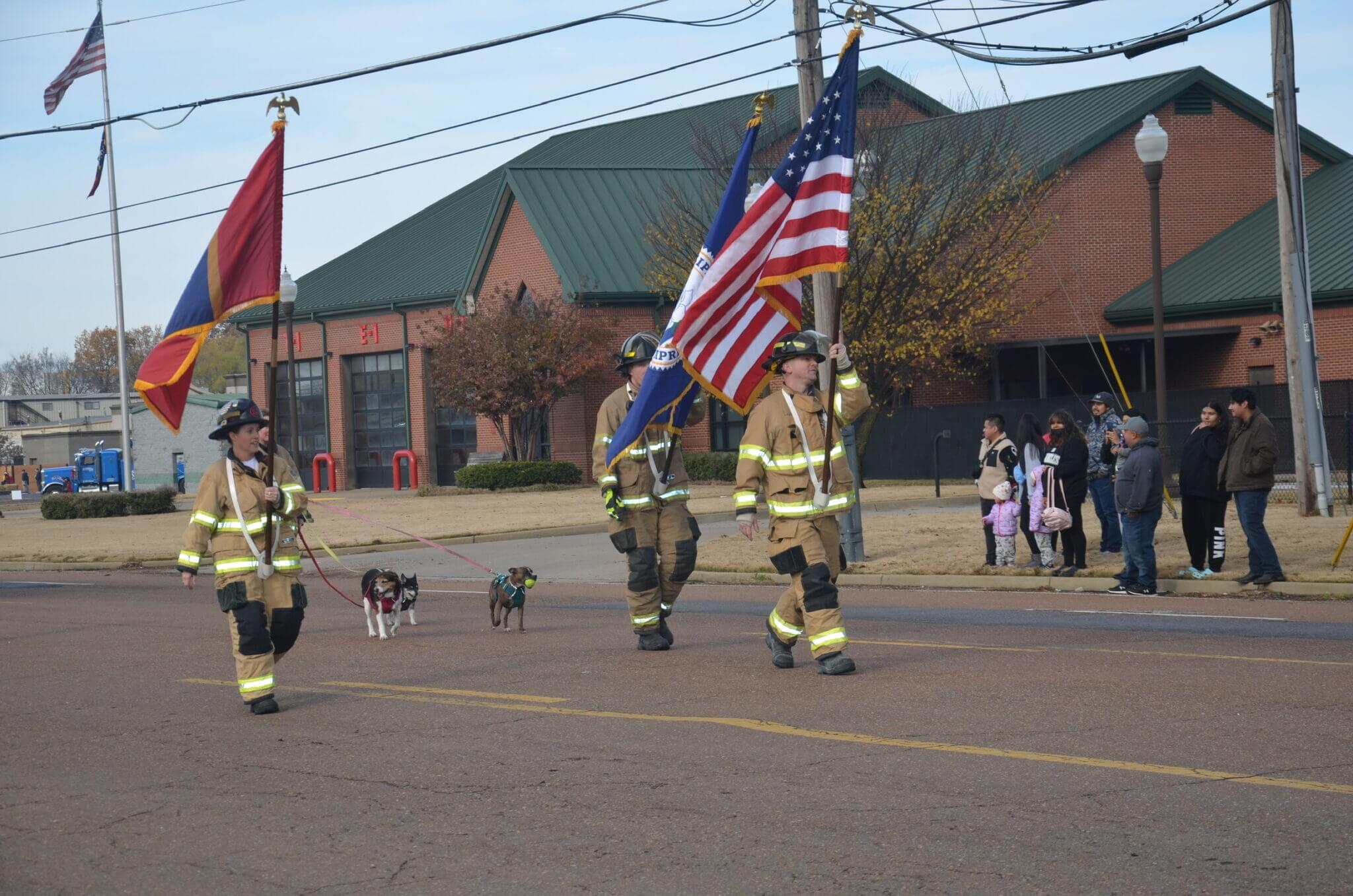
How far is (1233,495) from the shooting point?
14500 millimetres

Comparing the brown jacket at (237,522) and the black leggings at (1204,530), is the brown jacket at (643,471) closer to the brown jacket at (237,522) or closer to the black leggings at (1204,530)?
the brown jacket at (237,522)

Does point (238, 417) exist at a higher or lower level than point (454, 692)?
higher

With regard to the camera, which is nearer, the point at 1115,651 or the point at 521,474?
the point at 1115,651

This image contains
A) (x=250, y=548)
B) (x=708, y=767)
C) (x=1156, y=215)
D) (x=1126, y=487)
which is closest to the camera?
(x=708, y=767)

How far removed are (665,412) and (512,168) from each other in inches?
1269

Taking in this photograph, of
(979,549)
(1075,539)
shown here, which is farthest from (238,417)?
(979,549)

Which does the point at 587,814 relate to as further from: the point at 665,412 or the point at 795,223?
the point at 795,223

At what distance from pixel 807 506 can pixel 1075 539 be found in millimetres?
7628

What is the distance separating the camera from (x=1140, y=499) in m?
14.2

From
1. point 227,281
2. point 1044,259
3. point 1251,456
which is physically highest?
point 1044,259

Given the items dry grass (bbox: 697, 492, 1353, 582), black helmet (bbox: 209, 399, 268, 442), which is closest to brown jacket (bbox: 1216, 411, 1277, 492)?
dry grass (bbox: 697, 492, 1353, 582)

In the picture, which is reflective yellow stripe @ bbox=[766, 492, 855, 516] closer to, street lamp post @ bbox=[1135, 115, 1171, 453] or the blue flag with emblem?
the blue flag with emblem

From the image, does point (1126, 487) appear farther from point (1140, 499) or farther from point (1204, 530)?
point (1204, 530)

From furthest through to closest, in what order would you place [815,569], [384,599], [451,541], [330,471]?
Answer: 1. [330,471]
2. [451,541]
3. [384,599]
4. [815,569]
